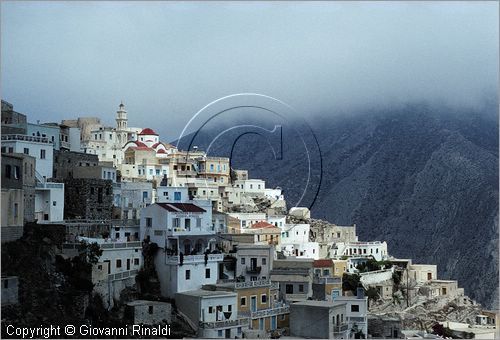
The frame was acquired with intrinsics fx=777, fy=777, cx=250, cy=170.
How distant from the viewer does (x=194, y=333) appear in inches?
841

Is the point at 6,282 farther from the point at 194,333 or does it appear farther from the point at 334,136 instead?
the point at 334,136

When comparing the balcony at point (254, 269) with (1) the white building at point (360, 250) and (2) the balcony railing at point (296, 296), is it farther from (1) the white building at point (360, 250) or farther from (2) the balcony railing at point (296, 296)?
(1) the white building at point (360, 250)

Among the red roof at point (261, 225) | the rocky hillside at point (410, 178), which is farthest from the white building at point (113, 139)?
the red roof at point (261, 225)

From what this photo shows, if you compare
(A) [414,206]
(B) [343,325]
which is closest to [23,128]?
(B) [343,325]

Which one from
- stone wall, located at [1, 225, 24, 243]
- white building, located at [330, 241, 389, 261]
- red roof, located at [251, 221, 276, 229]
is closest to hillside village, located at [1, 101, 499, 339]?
stone wall, located at [1, 225, 24, 243]

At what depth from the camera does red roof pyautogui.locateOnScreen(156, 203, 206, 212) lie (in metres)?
24.3

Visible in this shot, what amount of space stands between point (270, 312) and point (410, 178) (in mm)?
45671

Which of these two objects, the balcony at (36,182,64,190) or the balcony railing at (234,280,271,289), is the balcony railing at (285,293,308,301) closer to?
the balcony railing at (234,280,271,289)

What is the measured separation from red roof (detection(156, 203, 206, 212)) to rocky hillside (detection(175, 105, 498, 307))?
2296 centimetres

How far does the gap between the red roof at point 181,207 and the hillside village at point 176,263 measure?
5 centimetres

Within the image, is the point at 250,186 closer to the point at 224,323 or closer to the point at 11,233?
the point at 224,323

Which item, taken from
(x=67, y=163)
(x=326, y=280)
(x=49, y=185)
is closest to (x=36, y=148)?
(x=67, y=163)

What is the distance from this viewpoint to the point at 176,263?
76.1 ft

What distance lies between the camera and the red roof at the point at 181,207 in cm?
2429
